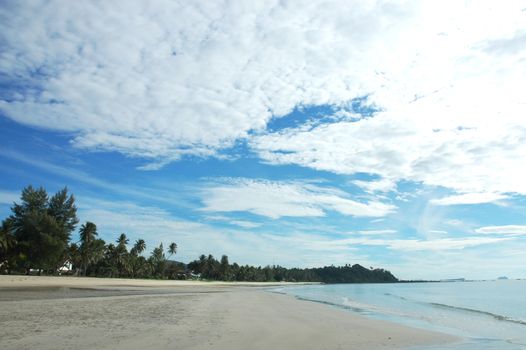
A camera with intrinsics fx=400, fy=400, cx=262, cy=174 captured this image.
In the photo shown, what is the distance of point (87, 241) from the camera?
279ft

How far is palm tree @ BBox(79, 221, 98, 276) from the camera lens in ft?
274

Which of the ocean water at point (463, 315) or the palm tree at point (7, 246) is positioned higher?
the palm tree at point (7, 246)

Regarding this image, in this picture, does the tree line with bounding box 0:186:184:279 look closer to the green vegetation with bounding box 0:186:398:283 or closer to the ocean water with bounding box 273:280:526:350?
the green vegetation with bounding box 0:186:398:283

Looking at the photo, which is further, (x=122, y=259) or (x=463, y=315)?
(x=122, y=259)

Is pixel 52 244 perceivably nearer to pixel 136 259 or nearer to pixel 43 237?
pixel 43 237

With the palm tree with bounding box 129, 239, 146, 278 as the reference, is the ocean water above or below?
below

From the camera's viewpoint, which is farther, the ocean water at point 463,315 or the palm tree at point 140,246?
the palm tree at point 140,246

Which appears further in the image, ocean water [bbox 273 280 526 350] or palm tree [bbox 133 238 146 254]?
palm tree [bbox 133 238 146 254]

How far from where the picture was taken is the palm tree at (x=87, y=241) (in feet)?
274

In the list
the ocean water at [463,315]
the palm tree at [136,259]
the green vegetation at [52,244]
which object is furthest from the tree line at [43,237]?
the ocean water at [463,315]

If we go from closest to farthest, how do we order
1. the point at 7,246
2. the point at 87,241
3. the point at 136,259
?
the point at 7,246 → the point at 87,241 → the point at 136,259

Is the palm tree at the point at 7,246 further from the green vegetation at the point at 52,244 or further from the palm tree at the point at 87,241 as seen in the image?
the palm tree at the point at 87,241

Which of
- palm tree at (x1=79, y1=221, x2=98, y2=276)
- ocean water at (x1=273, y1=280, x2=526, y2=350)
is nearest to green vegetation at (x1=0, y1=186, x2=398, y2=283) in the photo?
palm tree at (x1=79, y1=221, x2=98, y2=276)

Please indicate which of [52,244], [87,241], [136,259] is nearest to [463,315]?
[52,244]
